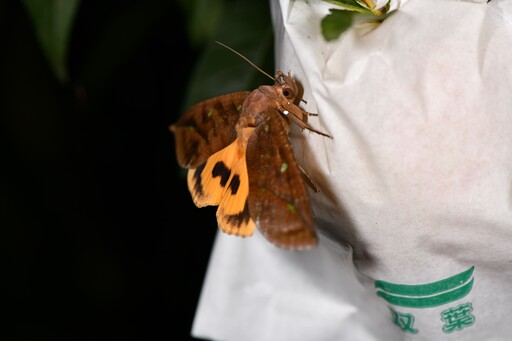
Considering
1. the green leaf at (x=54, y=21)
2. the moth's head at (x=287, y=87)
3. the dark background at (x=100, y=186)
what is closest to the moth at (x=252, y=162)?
the moth's head at (x=287, y=87)

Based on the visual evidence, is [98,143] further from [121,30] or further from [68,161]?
[121,30]

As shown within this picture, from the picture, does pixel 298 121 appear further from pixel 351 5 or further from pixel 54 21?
pixel 54 21

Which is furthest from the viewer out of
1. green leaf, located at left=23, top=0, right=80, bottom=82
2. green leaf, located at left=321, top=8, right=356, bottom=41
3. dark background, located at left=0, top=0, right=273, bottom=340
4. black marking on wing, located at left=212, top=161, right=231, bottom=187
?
dark background, located at left=0, top=0, right=273, bottom=340

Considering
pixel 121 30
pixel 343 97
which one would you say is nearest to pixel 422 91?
pixel 343 97

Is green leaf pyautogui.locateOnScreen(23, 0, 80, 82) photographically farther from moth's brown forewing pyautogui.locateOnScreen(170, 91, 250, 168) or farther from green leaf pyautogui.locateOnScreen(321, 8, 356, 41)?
green leaf pyautogui.locateOnScreen(321, 8, 356, 41)

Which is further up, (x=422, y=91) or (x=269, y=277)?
(x=422, y=91)

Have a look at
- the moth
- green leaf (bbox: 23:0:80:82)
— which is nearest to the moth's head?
the moth

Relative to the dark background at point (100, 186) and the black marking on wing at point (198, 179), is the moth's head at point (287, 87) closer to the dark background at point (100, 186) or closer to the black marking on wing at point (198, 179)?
the black marking on wing at point (198, 179)
